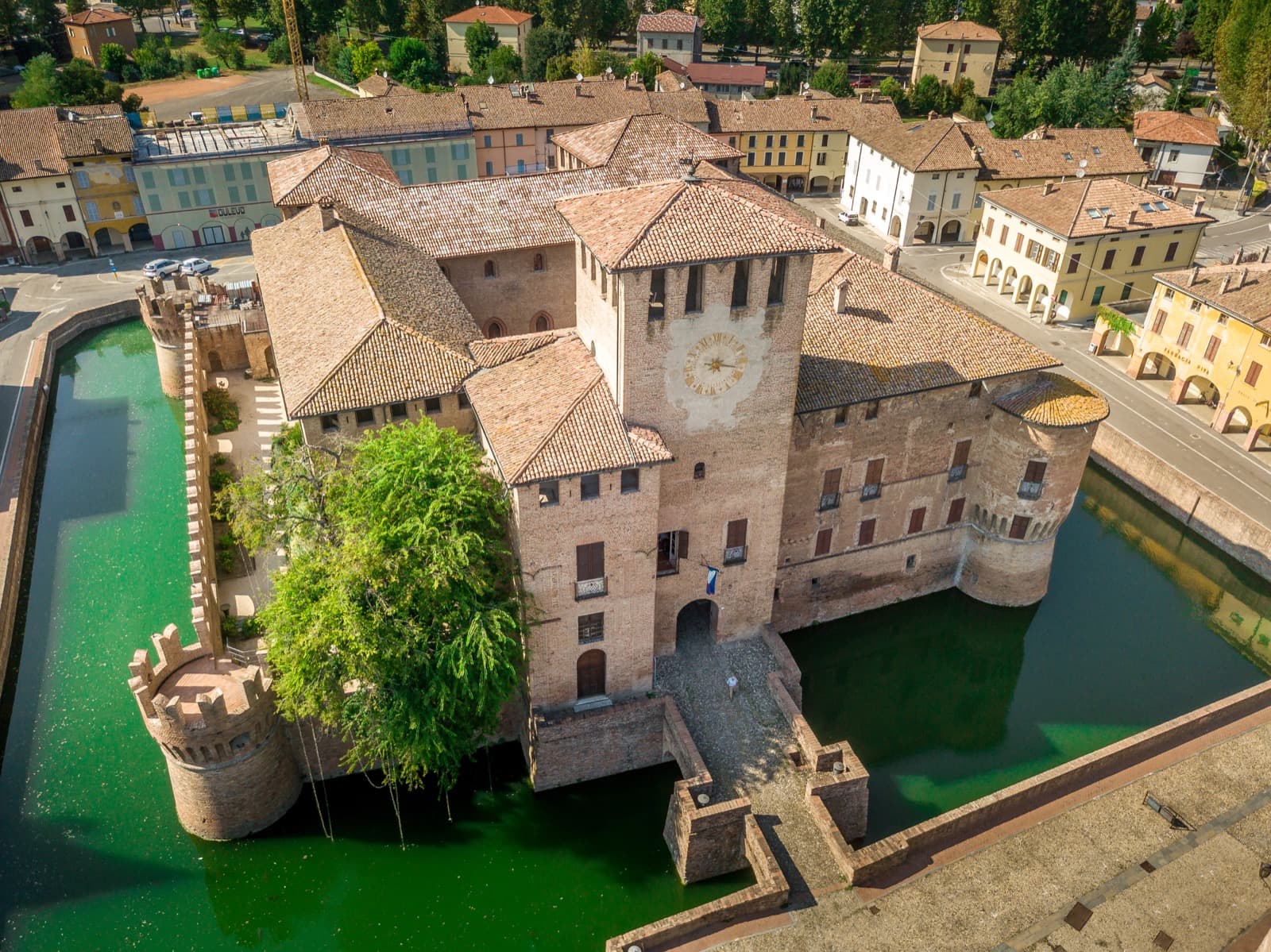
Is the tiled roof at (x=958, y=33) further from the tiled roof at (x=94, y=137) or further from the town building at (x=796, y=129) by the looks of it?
the tiled roof at (x=94, y=137)

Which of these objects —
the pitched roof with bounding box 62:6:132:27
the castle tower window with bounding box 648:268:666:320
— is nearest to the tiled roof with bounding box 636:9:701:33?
the pitched roof with bounding box 62:6:132:27

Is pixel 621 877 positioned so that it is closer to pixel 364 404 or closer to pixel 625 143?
pixel 364 404

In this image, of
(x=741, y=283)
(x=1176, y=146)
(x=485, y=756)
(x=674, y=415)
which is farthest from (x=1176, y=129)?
(x=485, y=756)

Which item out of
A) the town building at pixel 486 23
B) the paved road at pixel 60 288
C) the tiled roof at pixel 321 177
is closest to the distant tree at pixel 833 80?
the town building at pixel 486 23

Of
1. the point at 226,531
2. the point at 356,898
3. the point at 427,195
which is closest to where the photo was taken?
the point at 356,898

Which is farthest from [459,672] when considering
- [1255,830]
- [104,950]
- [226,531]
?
[1255,830]

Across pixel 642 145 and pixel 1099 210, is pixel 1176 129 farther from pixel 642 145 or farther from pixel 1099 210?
pixel 642 145
